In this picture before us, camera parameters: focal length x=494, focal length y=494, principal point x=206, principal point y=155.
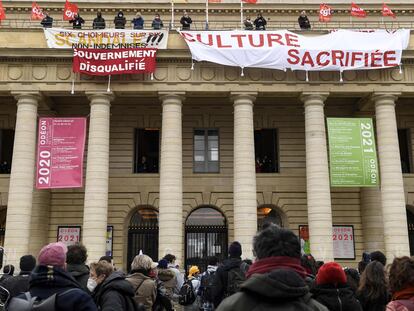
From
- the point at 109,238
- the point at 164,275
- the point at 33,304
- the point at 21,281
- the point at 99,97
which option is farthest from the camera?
the point at 109,238

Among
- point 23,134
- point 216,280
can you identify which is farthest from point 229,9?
point 216,280

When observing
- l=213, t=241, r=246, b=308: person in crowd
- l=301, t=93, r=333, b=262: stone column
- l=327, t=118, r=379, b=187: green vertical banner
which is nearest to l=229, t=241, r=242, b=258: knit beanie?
l=213, t=241, r=246, b=308: person in crowd

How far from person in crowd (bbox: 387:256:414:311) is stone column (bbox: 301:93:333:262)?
1848 cm

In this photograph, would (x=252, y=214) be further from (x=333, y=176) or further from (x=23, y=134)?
(x=23, y=134)

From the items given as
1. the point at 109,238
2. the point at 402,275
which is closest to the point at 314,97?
the point at 109,238

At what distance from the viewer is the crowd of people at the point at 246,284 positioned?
3082 millimetres

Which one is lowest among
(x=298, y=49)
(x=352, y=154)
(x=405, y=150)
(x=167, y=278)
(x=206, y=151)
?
(x=167, y=278)

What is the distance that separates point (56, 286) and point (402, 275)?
315 cm

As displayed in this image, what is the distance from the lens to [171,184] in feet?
75.9

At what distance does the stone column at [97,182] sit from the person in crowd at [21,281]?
46.3 ft

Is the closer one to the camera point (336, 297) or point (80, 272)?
point (336, 297)

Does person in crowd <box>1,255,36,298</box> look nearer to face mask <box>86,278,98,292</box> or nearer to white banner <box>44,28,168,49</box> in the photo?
face mask <box>86,278,98,292</box>

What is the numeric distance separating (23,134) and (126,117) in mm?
6589

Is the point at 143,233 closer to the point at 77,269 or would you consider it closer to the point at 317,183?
the point at 317,183
